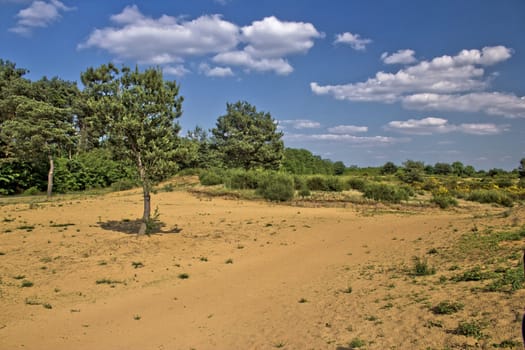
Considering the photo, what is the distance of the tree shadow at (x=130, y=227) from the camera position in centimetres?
1427

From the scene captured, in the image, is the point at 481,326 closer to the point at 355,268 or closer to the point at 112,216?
the point at 355,268

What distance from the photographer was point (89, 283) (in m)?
8.88

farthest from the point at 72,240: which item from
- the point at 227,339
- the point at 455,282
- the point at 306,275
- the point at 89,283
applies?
the point at 455,282

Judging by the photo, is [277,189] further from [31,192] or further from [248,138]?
[31,192]

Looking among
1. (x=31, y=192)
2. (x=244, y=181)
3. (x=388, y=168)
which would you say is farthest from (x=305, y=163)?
(x=31, y=192)

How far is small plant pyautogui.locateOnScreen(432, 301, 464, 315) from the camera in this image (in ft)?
17.9

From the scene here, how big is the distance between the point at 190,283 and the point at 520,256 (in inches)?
287

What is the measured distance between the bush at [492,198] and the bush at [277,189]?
534 inches

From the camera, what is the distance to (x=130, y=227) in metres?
15.1

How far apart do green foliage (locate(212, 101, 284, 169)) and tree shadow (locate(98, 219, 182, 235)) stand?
868 inches

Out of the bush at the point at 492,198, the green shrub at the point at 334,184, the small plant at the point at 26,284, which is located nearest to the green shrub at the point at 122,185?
the green shrub at the point at 334,184

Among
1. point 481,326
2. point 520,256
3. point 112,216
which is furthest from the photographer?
point 112,216

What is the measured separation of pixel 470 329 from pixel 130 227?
13.1 metres

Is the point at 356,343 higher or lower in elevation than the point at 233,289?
higher
